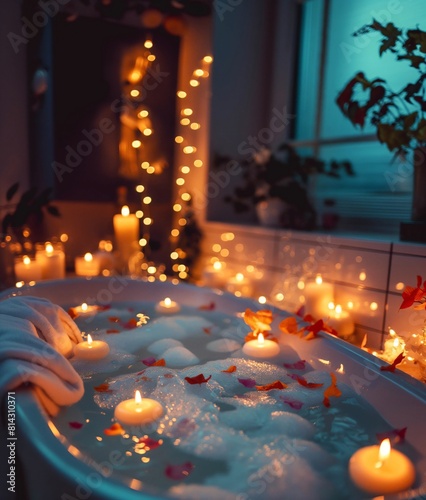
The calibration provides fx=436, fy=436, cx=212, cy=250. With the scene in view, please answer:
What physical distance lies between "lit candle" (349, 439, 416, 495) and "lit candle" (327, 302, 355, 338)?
3.23 feet

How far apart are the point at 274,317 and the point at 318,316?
360 millimetres

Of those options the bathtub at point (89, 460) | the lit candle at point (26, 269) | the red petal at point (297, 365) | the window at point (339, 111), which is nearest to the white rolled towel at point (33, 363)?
the bathtub at point (89, 460)

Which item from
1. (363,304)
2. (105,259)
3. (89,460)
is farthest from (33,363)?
(105,259)

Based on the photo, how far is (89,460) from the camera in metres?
0.82

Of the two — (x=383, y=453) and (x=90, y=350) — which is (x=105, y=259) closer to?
(x=90, y=350)

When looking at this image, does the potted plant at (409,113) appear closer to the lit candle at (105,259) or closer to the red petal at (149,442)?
the red petal at (149,442)

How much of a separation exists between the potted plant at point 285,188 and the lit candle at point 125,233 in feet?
2.32

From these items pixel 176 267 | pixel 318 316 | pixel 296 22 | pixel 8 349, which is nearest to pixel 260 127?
pixel 296 22

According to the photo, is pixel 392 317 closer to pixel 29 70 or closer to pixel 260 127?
pixel 260 127

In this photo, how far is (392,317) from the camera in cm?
184

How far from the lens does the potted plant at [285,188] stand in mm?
2549

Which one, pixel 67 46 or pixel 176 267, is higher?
pixel 67 46

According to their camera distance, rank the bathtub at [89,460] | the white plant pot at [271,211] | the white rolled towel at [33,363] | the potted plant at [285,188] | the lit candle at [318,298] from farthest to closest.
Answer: the white plant pot at [271,211], the potted plant at [285,188], the lit candle at [318,298], the white rolled towel at [33,363], the bathtub at [89,460]

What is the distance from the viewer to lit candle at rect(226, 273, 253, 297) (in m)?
2.58
